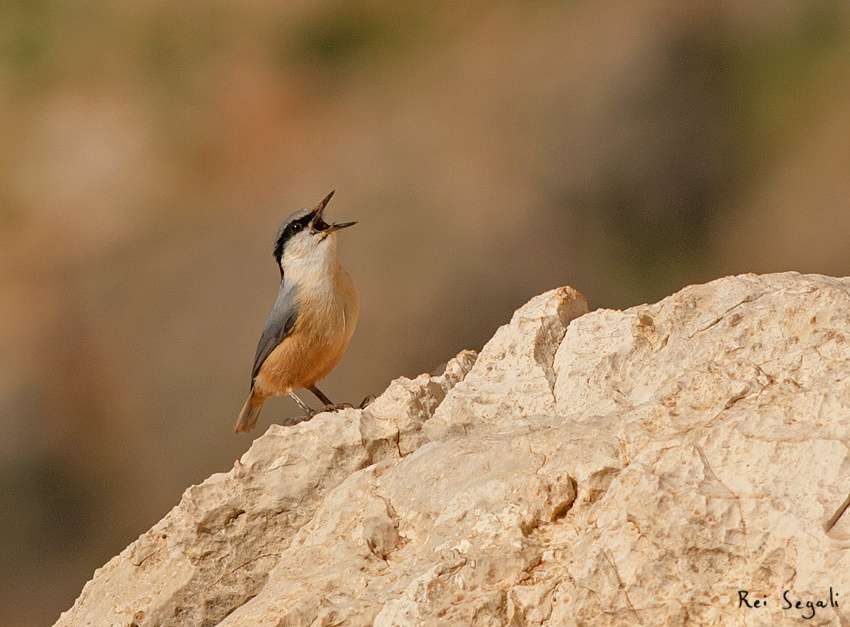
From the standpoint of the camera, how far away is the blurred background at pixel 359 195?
12.8 m

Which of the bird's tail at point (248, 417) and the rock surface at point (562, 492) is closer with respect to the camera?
the rock surface at point (562, 492)

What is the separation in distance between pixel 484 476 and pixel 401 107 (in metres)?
12.0

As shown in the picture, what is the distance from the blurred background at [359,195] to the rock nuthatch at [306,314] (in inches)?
194

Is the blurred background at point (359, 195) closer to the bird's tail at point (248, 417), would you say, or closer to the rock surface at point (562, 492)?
the bird's tail at point (248, 417)

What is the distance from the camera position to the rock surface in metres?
2.77

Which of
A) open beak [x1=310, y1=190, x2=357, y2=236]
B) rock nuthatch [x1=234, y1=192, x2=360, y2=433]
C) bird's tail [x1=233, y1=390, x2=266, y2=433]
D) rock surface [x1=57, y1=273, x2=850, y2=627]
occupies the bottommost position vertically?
rock surface [x1=57, y1=273, x2=850, y2=627]

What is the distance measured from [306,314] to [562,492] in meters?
3.30

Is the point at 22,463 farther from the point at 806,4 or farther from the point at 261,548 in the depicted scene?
the point at 806,4

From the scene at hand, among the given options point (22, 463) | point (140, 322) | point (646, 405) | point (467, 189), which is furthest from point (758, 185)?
point (646, 405)

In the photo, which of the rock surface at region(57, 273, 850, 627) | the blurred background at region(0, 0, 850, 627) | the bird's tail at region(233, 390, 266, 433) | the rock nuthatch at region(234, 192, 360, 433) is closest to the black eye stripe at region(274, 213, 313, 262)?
the rock nuthatch at region(234, 192, 360, 433)

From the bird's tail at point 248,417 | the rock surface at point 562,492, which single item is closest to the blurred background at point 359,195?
the bird's tail at point 248,417

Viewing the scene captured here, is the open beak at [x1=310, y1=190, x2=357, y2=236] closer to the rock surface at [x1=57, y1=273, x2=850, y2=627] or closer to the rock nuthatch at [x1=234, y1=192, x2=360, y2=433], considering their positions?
the rock nuthatch at [x1=234, y1=192, x2=360, y2=433]

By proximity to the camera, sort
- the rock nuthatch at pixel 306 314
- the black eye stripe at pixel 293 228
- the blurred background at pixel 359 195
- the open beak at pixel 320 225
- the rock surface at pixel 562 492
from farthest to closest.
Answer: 1. the blurred background at pixel 359 195
2. the black eye stripe at pixel 293 228
3. the open beak at pixel 320 225
4. the rock nuthatch at pixel 306 314
5. the rock surface at pixel 562 492

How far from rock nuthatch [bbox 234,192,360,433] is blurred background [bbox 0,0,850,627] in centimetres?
493
